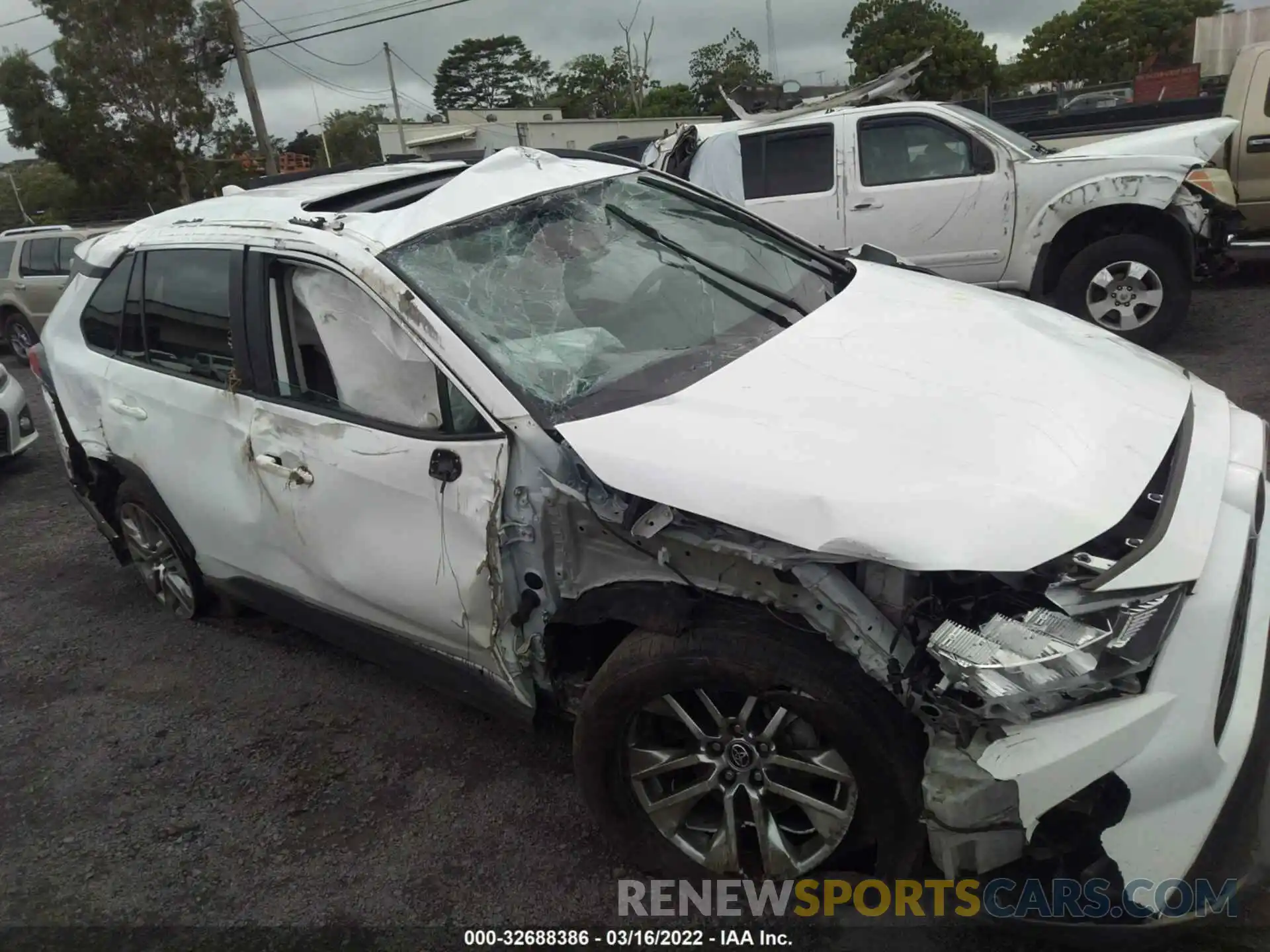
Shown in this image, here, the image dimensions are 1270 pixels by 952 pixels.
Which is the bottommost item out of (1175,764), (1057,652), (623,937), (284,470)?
(623,937)

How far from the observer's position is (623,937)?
231 cm

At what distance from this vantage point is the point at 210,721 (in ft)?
11.2

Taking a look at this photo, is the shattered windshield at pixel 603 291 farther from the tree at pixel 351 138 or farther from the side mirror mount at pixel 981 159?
the tree at pixel 351 138

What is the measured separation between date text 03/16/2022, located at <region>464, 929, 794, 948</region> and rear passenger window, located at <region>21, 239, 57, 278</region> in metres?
11.6

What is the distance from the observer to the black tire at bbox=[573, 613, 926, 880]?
200cm

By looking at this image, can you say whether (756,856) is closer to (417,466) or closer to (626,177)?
(417,466)

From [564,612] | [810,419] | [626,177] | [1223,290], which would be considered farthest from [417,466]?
[1223,290]

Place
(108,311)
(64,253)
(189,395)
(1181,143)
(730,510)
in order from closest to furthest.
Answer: (730,510) < (189,395) < (108,311) < (1181,143) < (64,253)

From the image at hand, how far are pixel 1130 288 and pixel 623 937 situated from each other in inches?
229

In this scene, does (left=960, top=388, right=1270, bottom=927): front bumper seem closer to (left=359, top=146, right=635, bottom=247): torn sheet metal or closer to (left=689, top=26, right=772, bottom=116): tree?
(left=359, top=146, right=635, bottom=247): torn sheet metal

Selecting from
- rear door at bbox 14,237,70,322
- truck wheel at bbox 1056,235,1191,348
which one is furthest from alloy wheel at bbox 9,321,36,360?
truck wheel at bbox 1056,235,1191,348

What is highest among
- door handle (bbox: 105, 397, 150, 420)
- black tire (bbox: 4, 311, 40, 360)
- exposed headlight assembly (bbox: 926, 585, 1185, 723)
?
door handle (bbox: 105, 397, 150, 420)

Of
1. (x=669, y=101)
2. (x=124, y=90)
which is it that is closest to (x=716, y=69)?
(x=669, y=101)

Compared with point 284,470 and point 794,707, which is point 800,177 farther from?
point 794,707
